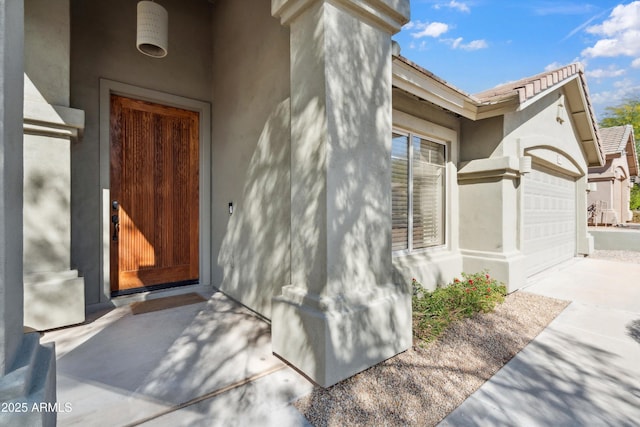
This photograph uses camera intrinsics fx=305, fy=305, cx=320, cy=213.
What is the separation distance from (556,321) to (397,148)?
317 cm

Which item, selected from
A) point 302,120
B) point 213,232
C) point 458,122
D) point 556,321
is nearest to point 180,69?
point 213,232

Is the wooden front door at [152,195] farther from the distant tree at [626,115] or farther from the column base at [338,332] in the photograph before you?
the distant tree at [626,115]

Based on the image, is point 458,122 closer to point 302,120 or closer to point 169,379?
point 302,120

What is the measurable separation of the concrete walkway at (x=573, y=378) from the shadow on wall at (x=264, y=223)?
6.95 feet

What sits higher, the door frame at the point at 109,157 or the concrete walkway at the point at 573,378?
the door frame at the point at 109,157

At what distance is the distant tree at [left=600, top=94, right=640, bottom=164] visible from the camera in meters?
28.5

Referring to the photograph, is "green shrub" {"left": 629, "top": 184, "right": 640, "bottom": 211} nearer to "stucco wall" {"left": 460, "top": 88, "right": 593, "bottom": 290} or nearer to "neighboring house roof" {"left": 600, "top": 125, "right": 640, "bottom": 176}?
"neighboring house roof" {"left": 600, "top": 125, "right": 640, "bottom": 176}

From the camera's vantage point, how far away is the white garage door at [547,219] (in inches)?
243

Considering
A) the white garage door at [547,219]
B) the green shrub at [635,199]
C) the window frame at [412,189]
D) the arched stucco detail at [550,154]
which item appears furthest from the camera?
the green shrub at [635,199]

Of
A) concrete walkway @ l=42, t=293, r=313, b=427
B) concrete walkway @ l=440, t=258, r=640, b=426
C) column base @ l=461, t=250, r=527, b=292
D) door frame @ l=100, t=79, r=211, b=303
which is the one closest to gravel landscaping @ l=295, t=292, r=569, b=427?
concrete walkway @ l=440, t=258, r=640, b=426

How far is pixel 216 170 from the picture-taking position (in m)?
5.00

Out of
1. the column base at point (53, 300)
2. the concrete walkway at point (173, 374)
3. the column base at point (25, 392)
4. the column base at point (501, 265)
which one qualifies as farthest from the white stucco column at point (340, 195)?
the column base at point (501, 265)

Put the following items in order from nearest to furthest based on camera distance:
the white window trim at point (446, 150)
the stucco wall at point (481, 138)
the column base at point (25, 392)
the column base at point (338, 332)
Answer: the column base at point (25, 392), the column base at point (338, 332), the white window trim at point (446, 150), the stucco wall at point (481, 138)

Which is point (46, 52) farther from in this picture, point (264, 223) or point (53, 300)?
point (264, 223)
